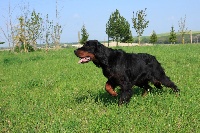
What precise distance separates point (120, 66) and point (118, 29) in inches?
2295

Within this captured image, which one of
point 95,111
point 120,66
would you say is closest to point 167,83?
point 120,66

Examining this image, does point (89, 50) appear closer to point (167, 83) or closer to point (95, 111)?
point (95, 111)

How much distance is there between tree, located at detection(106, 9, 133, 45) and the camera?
6378cm

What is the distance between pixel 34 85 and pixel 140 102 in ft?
16.2

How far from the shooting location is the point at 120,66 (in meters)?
6.35

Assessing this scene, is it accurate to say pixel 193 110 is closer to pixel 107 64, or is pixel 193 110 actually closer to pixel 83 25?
pixel 107 64

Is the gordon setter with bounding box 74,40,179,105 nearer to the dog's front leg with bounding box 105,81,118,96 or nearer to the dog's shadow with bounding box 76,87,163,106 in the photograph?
the dog's front leg with bounding box 105,81,118,96

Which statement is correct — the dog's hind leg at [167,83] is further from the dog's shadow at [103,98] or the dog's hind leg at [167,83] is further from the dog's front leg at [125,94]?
the dog's front leg at [125,94]

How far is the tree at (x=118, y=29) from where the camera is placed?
63.8 metres

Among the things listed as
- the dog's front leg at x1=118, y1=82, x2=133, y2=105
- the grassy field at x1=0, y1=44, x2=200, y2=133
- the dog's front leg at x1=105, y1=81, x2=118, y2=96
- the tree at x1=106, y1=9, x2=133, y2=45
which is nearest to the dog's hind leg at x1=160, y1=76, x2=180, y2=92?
the grassy field at x1=0, y1=44, x2=200, y2=133

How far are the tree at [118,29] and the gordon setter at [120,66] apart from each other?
5723 centimetres

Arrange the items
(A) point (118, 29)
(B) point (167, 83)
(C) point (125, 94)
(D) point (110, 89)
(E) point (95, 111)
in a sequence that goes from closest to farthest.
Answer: (E) point (95, 111) → (C) point (125, 94) → (D) point (110, 89) → (B) point (167, 83) → (A) point (118, 29)

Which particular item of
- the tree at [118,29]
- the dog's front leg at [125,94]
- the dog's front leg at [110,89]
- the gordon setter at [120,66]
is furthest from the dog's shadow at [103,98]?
the tree at [118,29]

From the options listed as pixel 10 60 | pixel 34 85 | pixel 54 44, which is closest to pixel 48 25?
pixel 54 44
